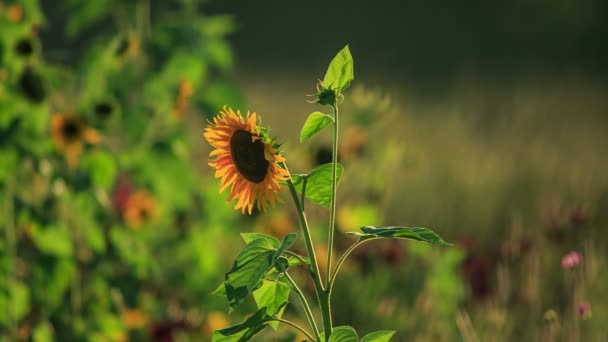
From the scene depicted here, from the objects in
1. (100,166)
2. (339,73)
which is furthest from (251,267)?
(100,166)

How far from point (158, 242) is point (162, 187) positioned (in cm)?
91

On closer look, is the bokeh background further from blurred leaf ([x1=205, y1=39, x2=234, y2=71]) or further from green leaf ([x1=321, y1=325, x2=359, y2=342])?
green leaf ([x1=321, y1=325, x2=359, y2=342])

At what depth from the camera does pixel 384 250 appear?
330 cm

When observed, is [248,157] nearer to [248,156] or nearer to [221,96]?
[248,156]

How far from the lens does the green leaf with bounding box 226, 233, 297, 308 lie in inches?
35.8

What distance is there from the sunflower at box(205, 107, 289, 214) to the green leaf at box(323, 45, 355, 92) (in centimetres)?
9

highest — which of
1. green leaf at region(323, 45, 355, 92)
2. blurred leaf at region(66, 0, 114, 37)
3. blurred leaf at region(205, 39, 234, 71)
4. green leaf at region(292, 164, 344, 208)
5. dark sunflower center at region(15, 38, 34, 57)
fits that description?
blurred leaf at region(66, 0, 114, 37)

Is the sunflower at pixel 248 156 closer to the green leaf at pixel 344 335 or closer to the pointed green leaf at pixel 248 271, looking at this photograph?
the pointed green leaf at pixel 248 271

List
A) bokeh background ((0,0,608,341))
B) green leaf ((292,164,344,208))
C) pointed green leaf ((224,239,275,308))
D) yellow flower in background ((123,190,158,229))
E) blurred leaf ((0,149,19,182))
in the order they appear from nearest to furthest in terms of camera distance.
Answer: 1. pointed green leaf ((224,239,275,308))
2. green leaf ((292,164,344,208))
3. blurred leaf ((0,149,19,182))
4. bokeh background ((0,0,608,341))
5. yellow flower in background ((123,190,158,229))

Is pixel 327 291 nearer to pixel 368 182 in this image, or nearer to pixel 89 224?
pixel 89 224

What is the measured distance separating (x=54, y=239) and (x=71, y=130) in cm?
28

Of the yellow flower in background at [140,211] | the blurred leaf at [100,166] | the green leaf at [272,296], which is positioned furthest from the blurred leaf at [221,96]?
the green leaf at [272,296]

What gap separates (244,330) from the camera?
103cm

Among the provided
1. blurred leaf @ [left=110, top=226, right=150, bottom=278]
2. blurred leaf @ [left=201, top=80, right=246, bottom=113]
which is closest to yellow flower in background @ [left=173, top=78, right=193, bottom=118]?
blurred leaf @ [left=201, top=80, right=246, bottom=113]
